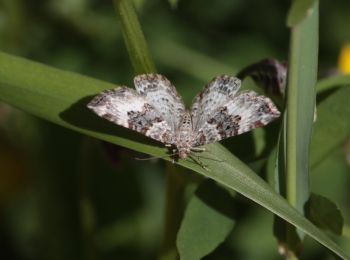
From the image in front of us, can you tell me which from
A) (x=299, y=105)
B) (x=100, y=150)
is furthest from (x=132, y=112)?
(x=100, y=150)

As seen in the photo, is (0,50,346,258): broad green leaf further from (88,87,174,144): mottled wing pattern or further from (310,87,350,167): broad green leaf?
(310,87,350,167): broad green leaf

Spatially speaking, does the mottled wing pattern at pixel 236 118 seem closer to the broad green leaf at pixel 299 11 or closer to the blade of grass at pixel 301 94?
the blade of grass at pixel 301 94

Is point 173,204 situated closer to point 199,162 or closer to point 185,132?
point 185,132

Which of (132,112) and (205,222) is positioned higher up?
(132,112)

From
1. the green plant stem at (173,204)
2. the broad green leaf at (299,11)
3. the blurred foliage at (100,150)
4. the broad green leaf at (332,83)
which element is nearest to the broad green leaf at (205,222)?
the green plant stem at (173,204)

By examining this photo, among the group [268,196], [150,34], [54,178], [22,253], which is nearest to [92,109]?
[268,196]

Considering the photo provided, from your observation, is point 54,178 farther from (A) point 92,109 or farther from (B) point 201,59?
(A) point 92,109

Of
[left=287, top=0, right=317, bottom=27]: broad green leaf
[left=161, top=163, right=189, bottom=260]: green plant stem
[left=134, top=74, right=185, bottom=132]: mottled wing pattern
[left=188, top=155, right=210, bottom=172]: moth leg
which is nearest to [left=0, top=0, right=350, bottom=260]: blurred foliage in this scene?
[left=161, top=163, right=189, bottom=260]: green plant stem
